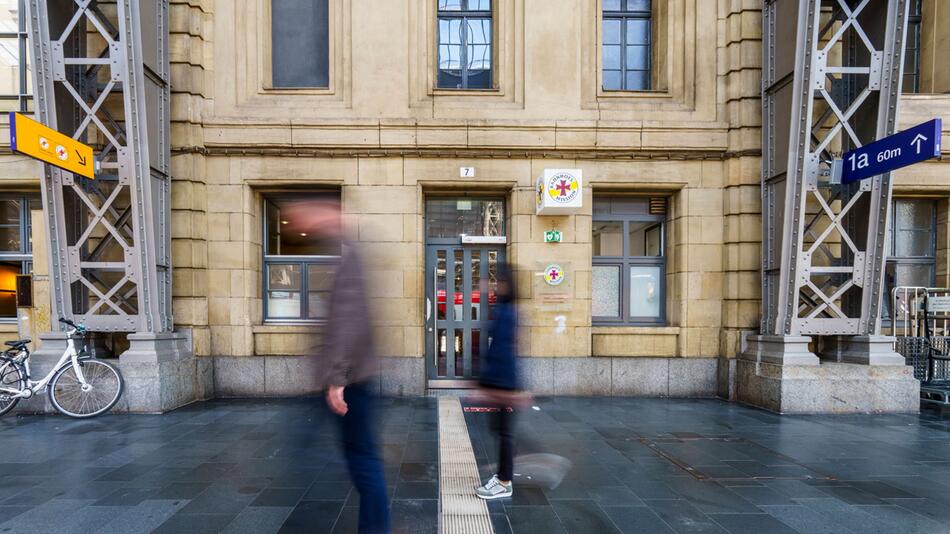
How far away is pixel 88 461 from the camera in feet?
15.0

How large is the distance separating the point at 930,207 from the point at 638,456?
27.8 ft

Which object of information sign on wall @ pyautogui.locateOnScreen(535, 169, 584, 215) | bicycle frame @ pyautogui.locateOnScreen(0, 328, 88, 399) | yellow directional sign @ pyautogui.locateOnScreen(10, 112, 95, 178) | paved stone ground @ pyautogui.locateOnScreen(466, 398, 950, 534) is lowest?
paved stone ground @ pyautogui.locateOnScreen(466, 398, 950, 534)

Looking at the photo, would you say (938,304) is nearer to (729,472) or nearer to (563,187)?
(729,472)

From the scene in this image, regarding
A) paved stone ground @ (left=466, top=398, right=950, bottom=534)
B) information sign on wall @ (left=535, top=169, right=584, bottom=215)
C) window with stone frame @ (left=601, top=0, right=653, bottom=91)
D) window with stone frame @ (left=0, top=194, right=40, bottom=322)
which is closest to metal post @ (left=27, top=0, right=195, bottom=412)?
window with stone frame @ (left=0, top=194, right=40, bottom=322)

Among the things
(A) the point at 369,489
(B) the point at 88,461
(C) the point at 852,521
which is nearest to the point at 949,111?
(C) the point at 852,521

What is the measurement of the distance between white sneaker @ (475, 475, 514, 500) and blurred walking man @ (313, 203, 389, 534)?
3.94ft

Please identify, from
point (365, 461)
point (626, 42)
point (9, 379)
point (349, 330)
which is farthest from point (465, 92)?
point (9, 379)

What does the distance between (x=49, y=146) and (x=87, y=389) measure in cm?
344

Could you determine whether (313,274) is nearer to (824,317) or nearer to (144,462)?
(144,462)

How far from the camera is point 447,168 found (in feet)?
25.2

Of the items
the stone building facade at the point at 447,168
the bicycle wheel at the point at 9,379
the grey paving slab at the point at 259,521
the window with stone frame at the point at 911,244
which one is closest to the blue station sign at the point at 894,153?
the stone building facade at the point at 447,168

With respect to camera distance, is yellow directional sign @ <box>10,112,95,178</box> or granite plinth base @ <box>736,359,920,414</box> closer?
yellow directional sign @ <box>10,112,95,178</box>

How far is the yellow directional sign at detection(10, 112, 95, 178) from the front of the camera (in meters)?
5.35

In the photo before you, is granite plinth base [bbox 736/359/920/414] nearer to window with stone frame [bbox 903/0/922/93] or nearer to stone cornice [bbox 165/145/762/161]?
stone cornice [bbox 165/145/762/161]
